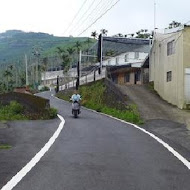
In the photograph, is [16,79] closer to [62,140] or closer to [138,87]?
[138,87]

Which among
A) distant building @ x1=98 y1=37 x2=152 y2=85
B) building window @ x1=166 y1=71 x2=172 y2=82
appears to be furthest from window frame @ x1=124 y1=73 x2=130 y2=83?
building window @ x1=166 y1=71 x2=172 y2=82

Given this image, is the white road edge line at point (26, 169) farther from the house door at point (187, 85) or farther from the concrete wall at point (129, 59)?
the concrete wall at point (129, 59)

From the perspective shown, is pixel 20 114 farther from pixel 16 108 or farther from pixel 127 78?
pixel 127 78

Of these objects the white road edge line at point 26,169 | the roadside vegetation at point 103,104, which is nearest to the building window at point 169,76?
the roadside vegetation at point 103,104

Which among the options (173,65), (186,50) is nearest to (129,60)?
(173,65)

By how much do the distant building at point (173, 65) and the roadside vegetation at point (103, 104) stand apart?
15.5ft

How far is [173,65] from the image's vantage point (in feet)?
120

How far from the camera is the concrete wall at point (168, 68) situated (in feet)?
113

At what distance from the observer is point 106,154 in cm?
1182

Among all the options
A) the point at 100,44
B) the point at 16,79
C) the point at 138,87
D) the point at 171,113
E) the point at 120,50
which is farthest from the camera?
the point at 16,79

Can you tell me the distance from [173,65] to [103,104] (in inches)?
279

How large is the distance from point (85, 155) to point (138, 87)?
33.3 m

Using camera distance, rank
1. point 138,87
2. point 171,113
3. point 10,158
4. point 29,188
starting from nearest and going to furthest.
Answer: point 29,188 < point 10,158 < point 171,113 < point 138,87

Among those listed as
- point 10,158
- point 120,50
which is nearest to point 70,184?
point 10,158
